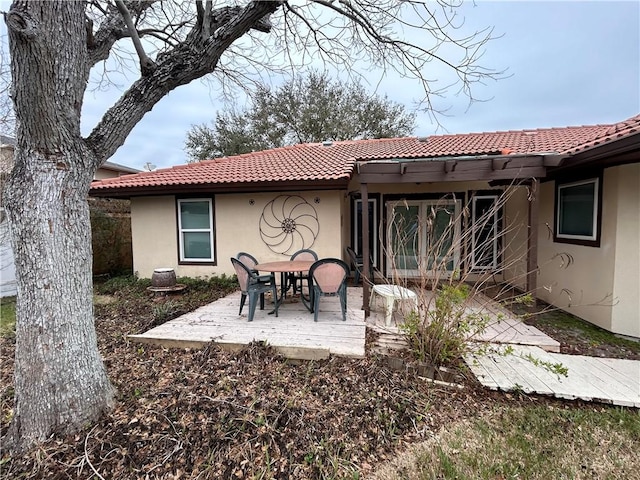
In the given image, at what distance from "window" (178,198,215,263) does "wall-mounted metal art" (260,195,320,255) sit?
146 centimetres

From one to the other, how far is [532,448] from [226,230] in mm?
6693

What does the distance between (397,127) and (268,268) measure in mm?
14098

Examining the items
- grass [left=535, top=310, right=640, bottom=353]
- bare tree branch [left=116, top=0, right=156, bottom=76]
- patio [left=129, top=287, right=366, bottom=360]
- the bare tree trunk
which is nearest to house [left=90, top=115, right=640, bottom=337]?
grass [left=535, top=310, right=640, bottom=353]

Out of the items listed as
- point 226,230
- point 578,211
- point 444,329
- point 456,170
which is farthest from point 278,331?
point 578,211

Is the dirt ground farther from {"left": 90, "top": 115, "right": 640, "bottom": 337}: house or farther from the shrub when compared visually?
{"left": 90, "top": 115, "right": 640, "bottom": 337}: house

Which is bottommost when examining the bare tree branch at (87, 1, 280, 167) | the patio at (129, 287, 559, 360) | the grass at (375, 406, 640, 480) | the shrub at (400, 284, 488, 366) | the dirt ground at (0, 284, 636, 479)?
the grass at (375, 406, 640, 480)

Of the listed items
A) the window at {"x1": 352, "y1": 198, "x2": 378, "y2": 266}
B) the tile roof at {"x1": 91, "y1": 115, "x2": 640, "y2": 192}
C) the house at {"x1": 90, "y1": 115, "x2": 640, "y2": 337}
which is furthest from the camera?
the window at {"x1": 352, "y1": 198, "x2": 378, "y2": 266}

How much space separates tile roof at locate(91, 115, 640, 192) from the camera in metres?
6.22

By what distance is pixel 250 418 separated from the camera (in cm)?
Answer: 244

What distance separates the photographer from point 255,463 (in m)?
2.13

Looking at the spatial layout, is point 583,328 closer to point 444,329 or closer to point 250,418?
point 444,329

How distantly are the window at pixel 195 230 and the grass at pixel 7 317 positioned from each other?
126 inches

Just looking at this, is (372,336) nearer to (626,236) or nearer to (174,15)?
(626,236)

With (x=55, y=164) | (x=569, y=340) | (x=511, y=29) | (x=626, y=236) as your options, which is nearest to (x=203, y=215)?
(x=55, y=164)
